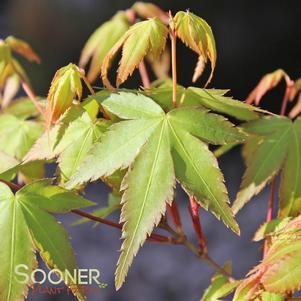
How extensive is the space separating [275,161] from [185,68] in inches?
100

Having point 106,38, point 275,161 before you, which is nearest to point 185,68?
point 106,38

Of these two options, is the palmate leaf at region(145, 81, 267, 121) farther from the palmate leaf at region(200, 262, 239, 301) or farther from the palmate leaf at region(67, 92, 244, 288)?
the palmate leaf at region(200, 262, 239, 301)

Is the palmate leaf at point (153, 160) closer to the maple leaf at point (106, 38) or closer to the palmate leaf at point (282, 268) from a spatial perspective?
the palmate leaf at point (282, 268)

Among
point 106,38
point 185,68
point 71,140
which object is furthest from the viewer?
point 185,68

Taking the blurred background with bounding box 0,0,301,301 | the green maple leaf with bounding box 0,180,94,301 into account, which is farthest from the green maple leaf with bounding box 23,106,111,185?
the blurred background with bounding box 0,0,301,301

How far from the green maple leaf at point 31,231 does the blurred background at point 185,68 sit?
5.55 ft

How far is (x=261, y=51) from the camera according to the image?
10.8 ft

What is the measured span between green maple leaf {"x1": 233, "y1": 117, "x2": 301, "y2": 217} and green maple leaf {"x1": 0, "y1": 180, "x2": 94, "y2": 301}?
0.20 meters

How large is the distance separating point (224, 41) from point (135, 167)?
9.44 feet

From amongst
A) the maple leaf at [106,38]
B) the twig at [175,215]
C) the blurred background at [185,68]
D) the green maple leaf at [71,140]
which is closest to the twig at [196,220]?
the twig at [175,215]

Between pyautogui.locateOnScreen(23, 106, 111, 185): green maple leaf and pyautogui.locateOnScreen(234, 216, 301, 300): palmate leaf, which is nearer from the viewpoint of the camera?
pyautogui.locateOnScreen(234, 216, 301, 300): palmate leaf

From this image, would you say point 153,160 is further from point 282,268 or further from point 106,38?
point 106,38

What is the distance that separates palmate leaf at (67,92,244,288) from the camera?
1.90 ft

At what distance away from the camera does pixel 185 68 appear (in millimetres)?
3221
